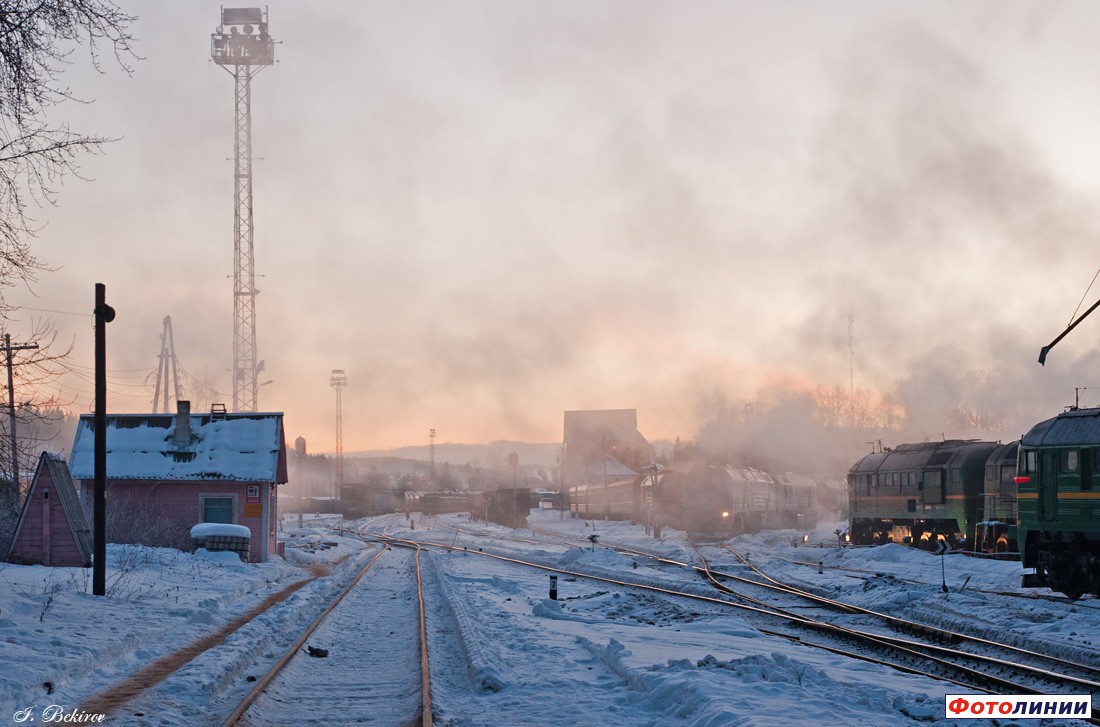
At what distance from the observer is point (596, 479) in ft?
359

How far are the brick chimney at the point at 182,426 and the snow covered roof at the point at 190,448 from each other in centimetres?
5

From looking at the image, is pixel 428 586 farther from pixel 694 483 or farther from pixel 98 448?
pixel 694 483

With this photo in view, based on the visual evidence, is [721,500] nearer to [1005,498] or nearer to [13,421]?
[1005,498]

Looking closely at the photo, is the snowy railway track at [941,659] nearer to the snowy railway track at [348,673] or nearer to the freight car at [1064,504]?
the freight car at [1064,504]

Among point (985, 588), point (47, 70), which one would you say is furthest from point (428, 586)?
point (47, 70)

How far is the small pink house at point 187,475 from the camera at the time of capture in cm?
3766

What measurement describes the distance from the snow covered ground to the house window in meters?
7.54

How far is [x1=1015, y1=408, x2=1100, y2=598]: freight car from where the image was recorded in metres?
21.5

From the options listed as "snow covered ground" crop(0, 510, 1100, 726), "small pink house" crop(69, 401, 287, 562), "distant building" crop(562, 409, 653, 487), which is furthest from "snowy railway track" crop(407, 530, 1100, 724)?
"distant building" crop(562, 409, 653, 487)

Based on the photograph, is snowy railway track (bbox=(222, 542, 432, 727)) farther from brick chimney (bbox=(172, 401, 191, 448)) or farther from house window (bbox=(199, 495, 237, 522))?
brick chimney (bbox=(172, 401, 191, 448))

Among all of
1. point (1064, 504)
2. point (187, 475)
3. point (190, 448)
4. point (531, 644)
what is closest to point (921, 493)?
point (1064, 504)

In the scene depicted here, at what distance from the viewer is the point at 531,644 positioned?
14.9 meters

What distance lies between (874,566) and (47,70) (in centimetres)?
3141

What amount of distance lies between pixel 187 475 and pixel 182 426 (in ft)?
8.73
